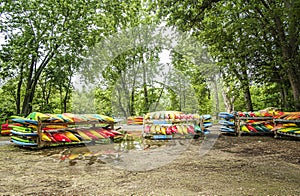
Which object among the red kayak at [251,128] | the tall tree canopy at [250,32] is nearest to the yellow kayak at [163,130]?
the red kayak at [251,128]

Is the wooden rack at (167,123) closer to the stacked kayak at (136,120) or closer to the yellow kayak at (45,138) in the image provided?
the yellow kayak at (45,138)

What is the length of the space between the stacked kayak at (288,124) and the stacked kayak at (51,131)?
551 cm

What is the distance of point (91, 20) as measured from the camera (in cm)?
1284

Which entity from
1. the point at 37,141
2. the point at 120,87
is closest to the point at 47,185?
the point at 37,141

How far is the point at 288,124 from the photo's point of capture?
22.8 ft

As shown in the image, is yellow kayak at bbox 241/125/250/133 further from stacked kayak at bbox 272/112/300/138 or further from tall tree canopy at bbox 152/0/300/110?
tall tree canopy at bbox 152/0/300/110

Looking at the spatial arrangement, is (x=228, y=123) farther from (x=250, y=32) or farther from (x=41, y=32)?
(x=41, y=32)

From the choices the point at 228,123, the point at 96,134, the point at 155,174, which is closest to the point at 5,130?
the point at 96,134

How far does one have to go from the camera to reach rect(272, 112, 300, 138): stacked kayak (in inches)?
256

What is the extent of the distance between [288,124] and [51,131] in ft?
23.0

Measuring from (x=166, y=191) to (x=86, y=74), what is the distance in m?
9.91

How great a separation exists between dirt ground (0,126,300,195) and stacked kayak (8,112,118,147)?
3.87 ft

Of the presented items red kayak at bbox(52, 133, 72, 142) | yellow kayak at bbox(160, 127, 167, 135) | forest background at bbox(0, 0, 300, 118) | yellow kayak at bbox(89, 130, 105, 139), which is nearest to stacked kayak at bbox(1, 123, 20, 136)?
forest background at bbox(0, 0, 300, 118)

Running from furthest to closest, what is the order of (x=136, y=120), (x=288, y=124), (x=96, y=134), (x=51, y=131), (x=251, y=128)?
1. (x=136, y=120)
2. (x=251, y=128)
3. (x=288, y=124)
4. (x=96, y=134)
5. (x=51, y=131)
